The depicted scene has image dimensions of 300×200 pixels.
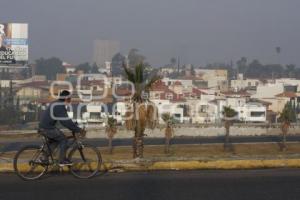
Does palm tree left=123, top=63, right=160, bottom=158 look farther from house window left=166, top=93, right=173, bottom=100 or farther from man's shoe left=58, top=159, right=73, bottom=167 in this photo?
house window left=166, top=93, right=173, bottom=100

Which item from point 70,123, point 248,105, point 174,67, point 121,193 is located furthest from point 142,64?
point 174,67

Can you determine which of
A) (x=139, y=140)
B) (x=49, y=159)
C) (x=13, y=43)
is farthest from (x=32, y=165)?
(x=13, y=43)

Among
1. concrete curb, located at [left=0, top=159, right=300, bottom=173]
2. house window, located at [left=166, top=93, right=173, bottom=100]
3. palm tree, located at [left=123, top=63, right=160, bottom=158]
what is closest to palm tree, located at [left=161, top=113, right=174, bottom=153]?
palm tree, located at [left=123, top=63, right=160, bottom=158]

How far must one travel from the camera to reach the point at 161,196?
711cm

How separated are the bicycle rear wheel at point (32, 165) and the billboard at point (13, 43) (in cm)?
5433

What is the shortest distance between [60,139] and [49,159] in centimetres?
33

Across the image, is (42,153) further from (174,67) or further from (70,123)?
(174,67)

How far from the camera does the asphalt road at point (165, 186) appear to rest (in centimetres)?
714

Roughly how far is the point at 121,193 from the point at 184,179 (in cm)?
145

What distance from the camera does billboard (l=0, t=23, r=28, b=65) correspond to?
61281 mm

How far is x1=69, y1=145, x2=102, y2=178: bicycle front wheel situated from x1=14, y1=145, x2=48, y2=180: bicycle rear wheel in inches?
16.4

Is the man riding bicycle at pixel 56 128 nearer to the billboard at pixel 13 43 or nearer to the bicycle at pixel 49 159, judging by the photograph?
the bicycle at pixel 49 159

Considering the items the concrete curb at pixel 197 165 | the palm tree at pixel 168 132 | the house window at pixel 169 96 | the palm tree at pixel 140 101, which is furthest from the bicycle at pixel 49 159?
the house window at pixel 169 96

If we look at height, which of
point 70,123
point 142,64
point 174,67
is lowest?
point 70,123
